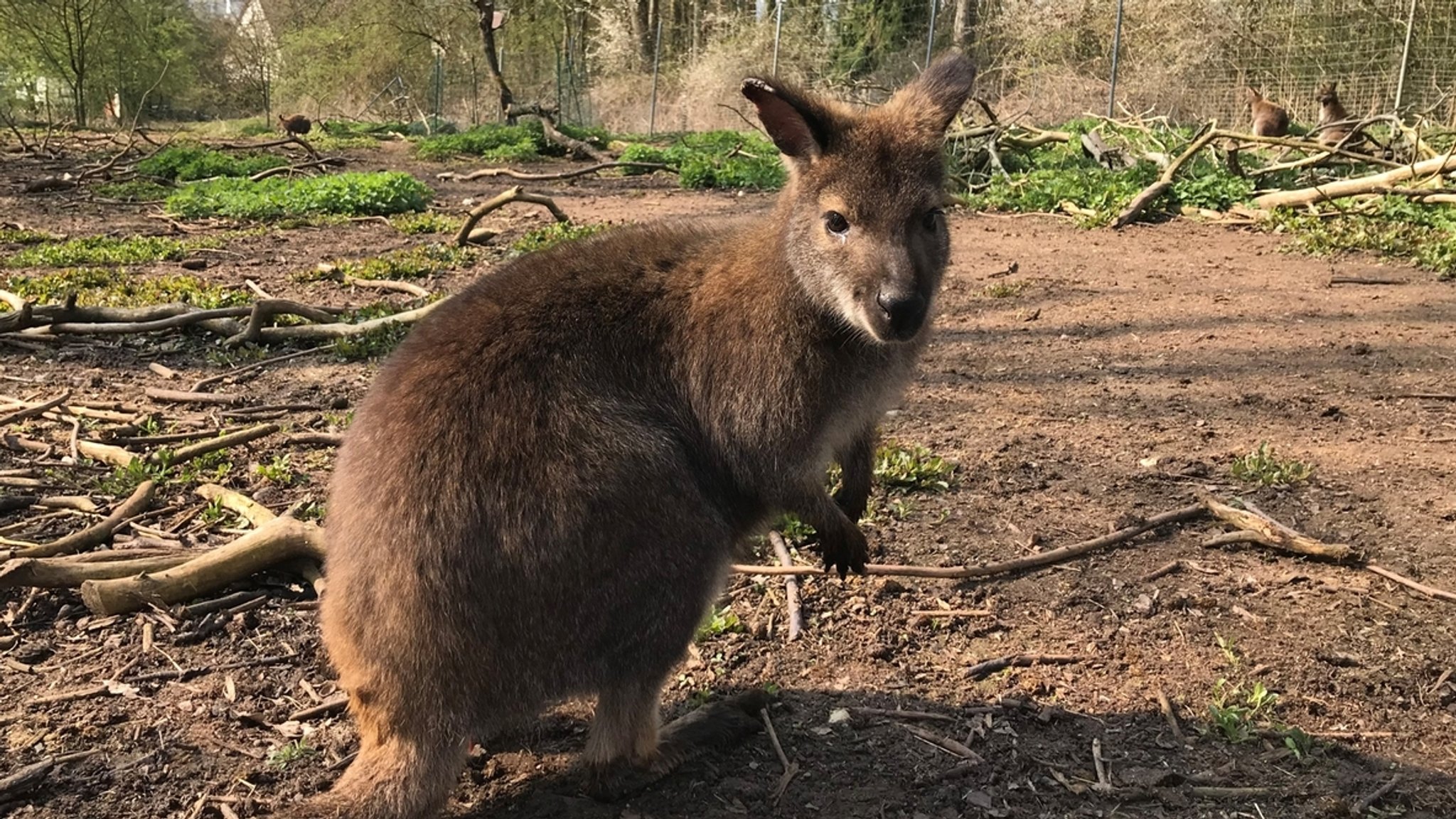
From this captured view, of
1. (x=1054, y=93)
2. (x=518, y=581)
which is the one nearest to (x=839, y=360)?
(x=518, y=581)

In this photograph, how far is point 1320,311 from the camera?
290 inches

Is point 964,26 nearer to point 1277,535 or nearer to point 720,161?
point 720,161

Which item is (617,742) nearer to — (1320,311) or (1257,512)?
(1257,512)

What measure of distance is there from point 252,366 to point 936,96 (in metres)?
4.37

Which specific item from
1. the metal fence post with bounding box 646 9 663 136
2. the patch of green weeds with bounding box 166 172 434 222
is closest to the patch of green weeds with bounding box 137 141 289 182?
the patch of green weeds with bounding box 166 172 434 222

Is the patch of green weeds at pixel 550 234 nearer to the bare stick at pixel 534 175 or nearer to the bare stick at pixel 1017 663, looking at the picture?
the bare stick at pixel 534 175

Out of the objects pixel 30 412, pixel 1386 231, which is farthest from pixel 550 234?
pixel 1386 231

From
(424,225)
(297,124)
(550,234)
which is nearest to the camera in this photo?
(550,234)

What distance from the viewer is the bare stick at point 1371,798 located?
2732 millimetres

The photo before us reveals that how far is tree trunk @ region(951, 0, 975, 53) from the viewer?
25.4 metres

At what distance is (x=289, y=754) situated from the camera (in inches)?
116

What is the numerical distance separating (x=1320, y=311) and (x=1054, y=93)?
18071 millimetres

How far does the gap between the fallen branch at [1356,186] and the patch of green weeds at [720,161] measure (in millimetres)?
6333

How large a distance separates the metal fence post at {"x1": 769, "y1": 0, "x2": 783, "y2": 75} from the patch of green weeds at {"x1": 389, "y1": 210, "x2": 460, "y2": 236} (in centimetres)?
1598
